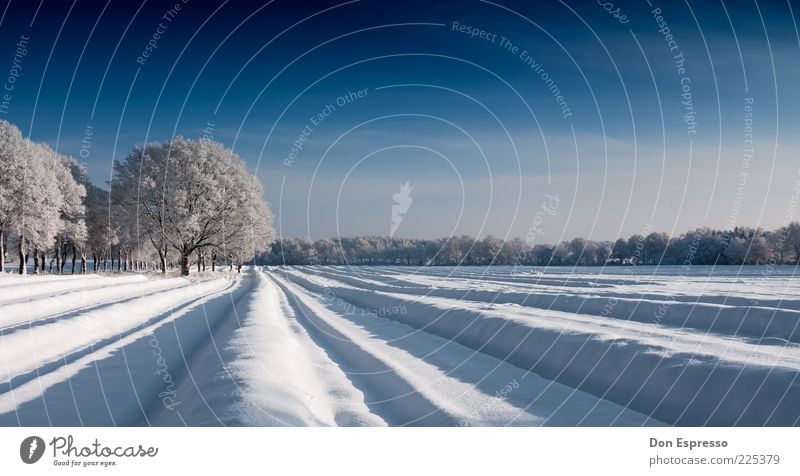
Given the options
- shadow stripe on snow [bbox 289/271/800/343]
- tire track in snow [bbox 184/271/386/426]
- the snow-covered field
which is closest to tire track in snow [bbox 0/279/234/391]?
the snow-covered field

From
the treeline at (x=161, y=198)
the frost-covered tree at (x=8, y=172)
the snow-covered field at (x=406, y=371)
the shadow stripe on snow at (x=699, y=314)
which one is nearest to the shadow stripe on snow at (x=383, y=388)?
the snow-covered field at (x=406, y=371)

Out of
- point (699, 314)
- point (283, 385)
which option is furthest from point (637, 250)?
point (283, 385)

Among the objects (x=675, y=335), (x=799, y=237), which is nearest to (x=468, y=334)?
(x=675, y=335)

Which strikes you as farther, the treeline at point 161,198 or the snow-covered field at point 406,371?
the treeline at point 161,198

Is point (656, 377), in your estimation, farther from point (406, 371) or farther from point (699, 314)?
point (699, 314)

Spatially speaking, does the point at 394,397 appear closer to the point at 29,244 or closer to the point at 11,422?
the point at 11,422

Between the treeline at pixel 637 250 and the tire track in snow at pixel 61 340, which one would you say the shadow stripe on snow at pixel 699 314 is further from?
the treeline at pixel 637 250

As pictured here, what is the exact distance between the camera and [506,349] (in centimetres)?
1364

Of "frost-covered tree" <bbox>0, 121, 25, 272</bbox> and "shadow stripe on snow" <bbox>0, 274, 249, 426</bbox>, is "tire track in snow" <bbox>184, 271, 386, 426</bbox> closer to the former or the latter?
"shadow stripe on snow" <bbox>0, 274, 249, 426</bbox>

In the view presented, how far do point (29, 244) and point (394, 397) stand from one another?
57.9 meters

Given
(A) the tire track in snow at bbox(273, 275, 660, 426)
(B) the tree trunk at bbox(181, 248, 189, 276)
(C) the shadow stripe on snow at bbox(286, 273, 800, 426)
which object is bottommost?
(A) the tire track in snow at bbox(273, 275, 660, 426)

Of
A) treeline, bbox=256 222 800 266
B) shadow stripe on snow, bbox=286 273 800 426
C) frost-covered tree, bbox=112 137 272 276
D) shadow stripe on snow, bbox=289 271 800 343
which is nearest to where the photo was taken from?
shadow stripe on snow, bbox=286 273 800 426

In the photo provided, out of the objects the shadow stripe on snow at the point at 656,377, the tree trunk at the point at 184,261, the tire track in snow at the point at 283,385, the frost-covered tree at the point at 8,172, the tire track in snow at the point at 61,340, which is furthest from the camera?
Answer: the tree trunk at the point at 184,261

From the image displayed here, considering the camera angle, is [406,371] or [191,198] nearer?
A: [406,371]
